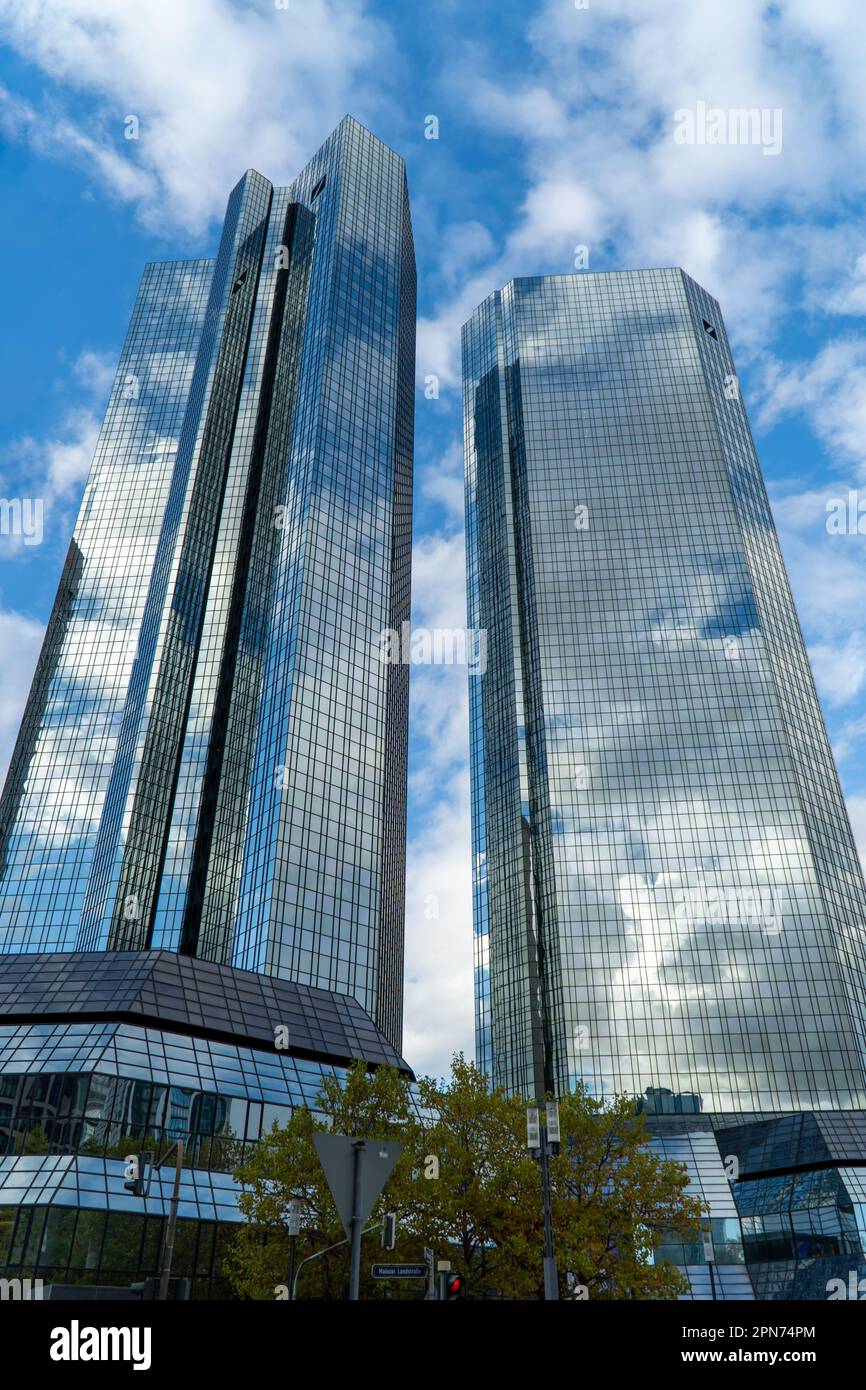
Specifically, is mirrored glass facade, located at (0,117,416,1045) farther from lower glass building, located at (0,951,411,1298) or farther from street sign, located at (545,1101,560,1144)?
street sign, located at (545,1101,560,1144)

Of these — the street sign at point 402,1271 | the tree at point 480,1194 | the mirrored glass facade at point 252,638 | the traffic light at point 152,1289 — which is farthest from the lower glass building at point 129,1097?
the mirrored glass facade at point 252,638

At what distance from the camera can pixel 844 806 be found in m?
142

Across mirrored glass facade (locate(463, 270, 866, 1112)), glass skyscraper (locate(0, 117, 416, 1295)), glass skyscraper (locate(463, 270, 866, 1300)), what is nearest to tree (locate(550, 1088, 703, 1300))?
glass skyscraper (locate(0, 117, 416, 1295))

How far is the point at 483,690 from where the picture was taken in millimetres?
169000

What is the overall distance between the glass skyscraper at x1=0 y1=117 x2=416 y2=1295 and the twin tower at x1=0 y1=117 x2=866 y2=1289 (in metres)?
0.63

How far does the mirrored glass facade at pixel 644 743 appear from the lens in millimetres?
122438

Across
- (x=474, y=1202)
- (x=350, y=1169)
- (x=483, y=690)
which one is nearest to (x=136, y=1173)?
(x=474, y=1202)

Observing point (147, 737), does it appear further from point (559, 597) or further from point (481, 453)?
point (481, 453)

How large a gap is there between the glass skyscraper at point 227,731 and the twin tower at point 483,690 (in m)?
0.63

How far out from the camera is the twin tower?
11956 cm

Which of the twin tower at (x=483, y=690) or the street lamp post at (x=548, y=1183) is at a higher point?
the twin tower at (x=483, y=690)
